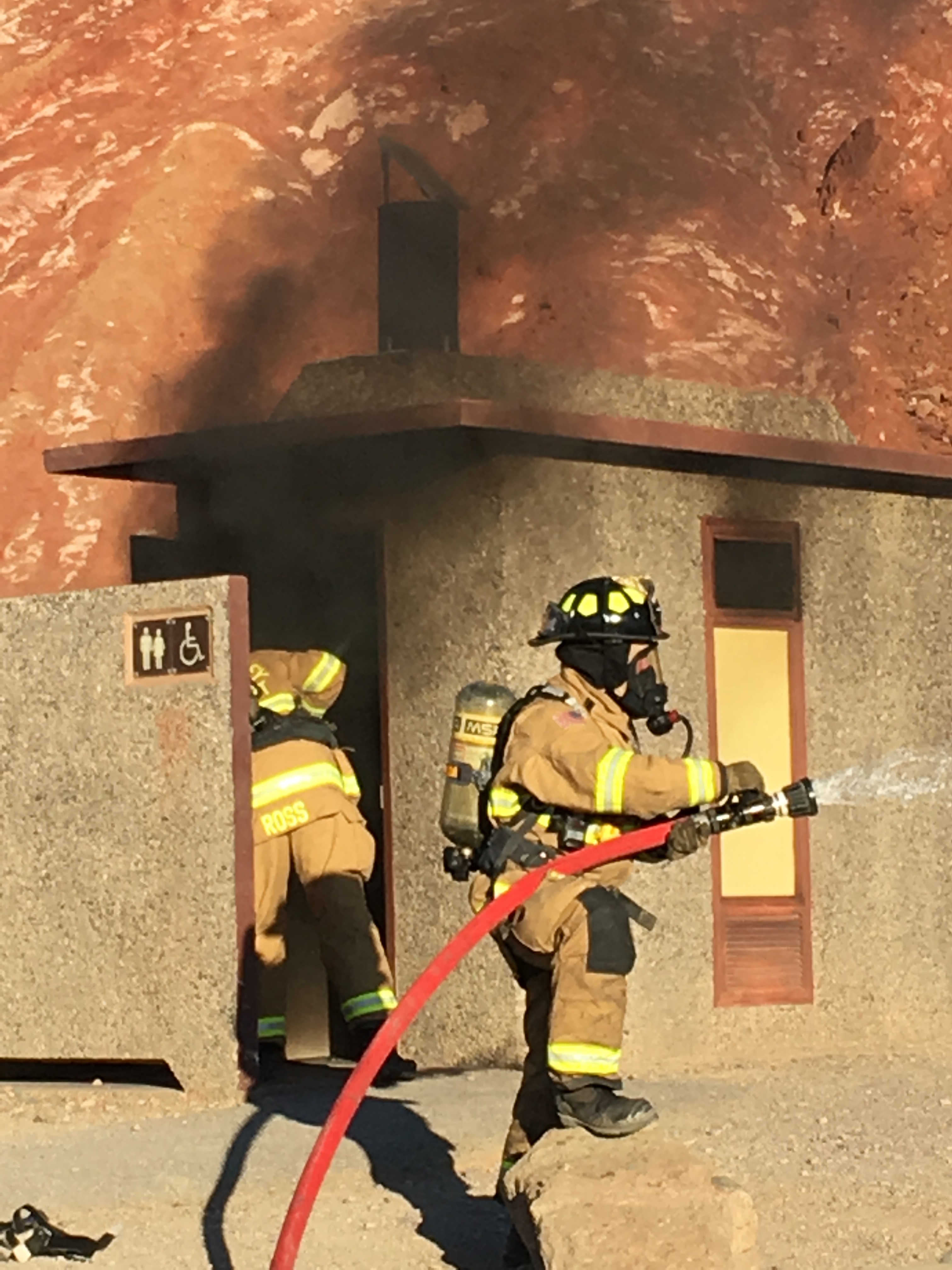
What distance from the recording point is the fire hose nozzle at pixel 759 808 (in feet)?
20.7

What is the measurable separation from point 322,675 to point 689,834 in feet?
14.5

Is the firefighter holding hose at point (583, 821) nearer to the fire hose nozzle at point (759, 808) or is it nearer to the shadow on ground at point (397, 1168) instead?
the fire hose nozzle at point (759, 808)

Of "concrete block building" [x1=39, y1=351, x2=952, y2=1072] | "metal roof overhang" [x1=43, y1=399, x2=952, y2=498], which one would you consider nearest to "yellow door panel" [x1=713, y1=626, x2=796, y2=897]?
"concrete block building" [x1=39, y1=351, x2=952, y2=1072]

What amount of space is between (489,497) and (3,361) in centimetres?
1953

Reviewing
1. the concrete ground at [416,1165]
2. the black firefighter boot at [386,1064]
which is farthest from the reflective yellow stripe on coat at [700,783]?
the black firefighter boot at [386,1064]

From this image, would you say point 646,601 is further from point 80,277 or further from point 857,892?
point 80,277

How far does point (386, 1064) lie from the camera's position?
10.0 m

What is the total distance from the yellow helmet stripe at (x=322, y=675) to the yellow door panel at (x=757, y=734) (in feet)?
5.80

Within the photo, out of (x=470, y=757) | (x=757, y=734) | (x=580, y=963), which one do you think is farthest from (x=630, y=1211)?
(x=757, y=734)

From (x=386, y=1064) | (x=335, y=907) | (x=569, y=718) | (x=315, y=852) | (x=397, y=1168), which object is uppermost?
(x=569, y=718)

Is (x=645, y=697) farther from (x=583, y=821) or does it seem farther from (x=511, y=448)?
(x=511, y=448)

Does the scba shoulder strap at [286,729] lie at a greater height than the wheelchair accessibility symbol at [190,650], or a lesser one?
lesser

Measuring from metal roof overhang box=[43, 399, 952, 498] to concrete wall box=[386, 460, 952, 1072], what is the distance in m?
0.11

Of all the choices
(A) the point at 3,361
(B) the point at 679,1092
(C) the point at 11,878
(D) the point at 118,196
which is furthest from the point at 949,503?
(D) the point at 118,196
